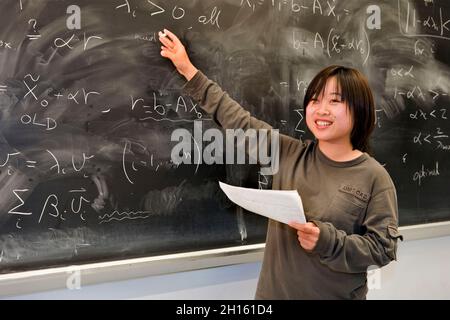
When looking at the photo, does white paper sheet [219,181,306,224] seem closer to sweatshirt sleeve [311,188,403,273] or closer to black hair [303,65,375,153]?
sweatshirt sleeve [311,188,403,273]

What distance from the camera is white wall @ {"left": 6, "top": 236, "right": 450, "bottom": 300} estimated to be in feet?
4.99

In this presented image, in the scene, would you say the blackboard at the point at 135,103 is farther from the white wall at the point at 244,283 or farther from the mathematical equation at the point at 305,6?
the white wall at the point at 244,283

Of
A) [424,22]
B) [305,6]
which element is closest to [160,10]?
[305,6]

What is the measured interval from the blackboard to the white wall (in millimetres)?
122

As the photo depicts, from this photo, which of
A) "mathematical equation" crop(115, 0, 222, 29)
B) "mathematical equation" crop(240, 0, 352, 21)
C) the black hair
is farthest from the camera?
"mathematical equation" crop(240, 0, 352, 21)

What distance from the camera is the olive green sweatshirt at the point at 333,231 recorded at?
1.21 metres

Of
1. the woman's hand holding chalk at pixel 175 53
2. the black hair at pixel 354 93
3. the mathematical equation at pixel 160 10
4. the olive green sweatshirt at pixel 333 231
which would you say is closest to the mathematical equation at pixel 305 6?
the mathematical equation at pixel 160 10

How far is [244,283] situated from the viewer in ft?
5.75

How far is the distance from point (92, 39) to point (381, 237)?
114 cm

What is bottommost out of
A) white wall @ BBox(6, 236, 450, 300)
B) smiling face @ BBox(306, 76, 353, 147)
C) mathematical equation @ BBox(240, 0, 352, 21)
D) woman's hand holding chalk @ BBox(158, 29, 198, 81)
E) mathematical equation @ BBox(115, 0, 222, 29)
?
white wall @ BBox(6, 236, 450, 300)

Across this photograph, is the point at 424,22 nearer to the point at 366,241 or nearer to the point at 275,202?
the point at 366,241

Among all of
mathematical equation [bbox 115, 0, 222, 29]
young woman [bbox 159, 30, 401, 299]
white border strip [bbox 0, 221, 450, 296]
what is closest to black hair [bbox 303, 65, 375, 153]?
young woman [bbox 159, 30, 401, 299]

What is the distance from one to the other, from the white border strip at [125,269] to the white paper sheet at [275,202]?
0.48 m
